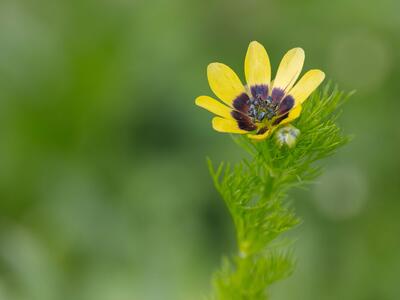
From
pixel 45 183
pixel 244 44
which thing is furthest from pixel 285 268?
pixel 244 44

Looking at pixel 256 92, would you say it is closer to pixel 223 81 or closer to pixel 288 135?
pixel 223 81

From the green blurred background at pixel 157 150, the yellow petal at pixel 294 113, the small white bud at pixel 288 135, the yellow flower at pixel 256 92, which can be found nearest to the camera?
the yellow petal at pixel 294 113

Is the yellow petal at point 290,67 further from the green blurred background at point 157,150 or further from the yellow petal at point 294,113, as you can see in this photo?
the green blurred background at point 157,150

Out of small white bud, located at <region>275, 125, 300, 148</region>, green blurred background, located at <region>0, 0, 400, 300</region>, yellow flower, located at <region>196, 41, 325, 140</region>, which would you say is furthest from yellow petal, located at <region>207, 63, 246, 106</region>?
green blurred background, located at <region>0, 0, 400, 300</region>

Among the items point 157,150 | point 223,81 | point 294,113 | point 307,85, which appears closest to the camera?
point 294,113

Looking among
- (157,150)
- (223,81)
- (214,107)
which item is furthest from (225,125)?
(157,150)

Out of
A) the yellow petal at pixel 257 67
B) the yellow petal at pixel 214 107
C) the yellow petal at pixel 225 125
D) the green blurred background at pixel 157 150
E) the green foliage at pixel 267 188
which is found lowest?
the green foliage at pixel 267 188

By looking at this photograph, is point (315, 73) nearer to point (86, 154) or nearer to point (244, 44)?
point (86, 154)

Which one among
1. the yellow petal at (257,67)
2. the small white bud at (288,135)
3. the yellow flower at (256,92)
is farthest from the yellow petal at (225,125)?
the yellow petal at (257,67)
